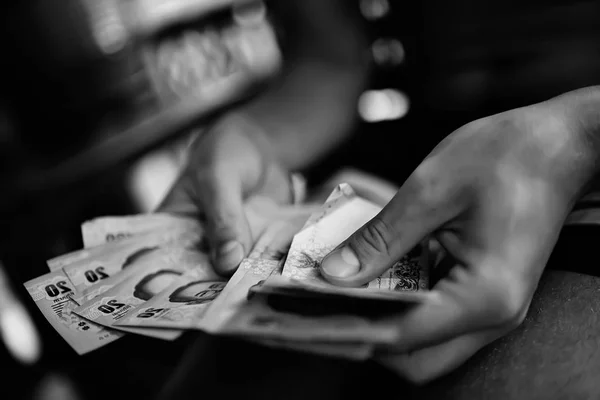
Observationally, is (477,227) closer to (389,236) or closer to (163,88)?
(389,236)

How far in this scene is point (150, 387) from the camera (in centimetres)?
47

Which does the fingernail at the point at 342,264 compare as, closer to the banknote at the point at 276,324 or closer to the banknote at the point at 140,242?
the banknote at the point at 276,324

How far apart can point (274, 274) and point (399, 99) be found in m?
0.72

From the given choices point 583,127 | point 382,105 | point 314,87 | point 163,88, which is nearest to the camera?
point 583,127

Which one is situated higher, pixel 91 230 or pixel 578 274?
pixel 91 230

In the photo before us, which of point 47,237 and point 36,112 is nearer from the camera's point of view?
point 47,237

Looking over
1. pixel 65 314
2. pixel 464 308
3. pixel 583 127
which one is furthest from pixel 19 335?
pixel 583 127

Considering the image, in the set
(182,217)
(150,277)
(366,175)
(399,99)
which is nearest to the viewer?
(150,277)

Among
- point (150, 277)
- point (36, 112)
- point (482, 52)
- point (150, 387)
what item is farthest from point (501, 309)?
point (36, 112)

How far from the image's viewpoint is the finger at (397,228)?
0.54m

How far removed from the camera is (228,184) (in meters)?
0.80

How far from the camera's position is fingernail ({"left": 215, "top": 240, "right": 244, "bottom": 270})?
693 mm

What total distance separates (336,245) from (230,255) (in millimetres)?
167

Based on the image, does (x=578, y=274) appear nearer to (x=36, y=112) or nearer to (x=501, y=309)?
(x=501, y=309)
